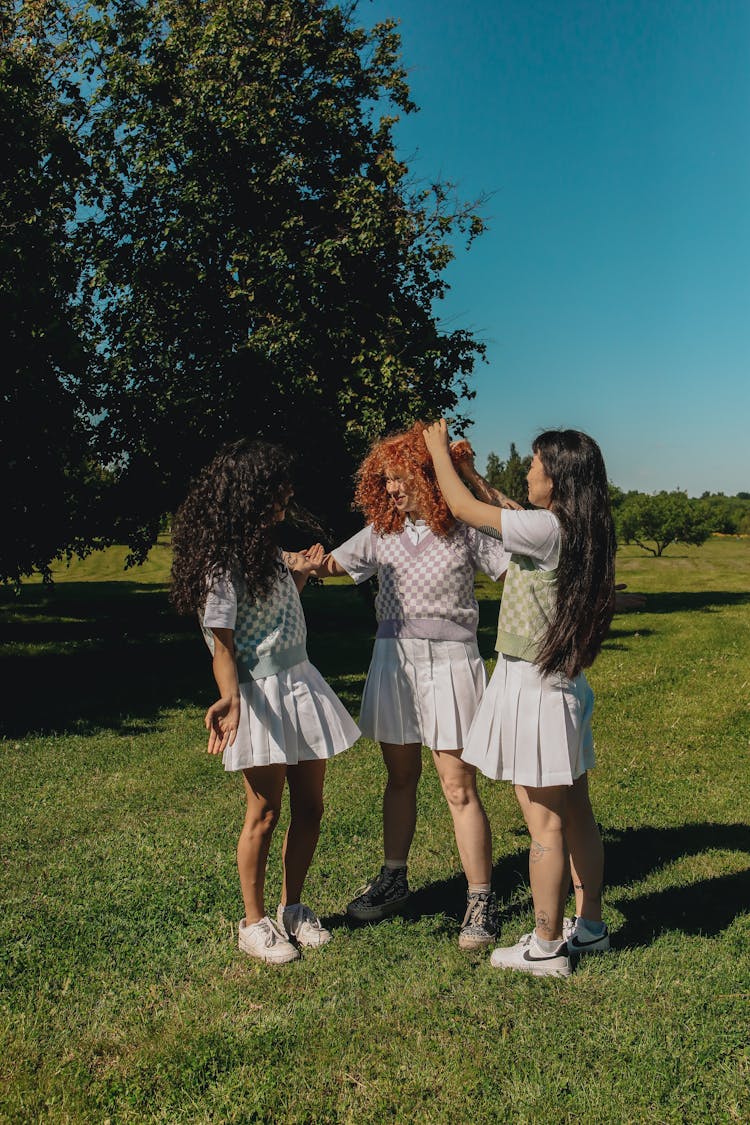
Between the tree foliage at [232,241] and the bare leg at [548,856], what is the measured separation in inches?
521

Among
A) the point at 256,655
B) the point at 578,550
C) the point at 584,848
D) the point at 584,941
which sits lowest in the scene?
the point at 584,941

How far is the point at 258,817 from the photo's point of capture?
13.6 feet

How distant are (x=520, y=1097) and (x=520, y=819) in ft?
11.6

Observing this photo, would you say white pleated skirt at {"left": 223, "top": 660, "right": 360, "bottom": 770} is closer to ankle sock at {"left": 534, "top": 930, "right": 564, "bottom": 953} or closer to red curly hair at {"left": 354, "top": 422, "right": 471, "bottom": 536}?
red curly hair at {"left": 354, "top": 422, "right": 471, "bottom": 536}

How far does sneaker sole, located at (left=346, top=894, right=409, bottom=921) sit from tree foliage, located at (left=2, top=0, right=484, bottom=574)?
41.6 feet

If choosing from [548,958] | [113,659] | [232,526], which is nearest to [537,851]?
[548,958]

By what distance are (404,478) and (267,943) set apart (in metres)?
2.27

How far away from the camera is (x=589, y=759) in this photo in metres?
4.16

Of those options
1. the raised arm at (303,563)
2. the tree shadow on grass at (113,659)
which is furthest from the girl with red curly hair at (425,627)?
the tree shadow on grass at (113,659)

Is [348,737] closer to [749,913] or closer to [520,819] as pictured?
[749,913]

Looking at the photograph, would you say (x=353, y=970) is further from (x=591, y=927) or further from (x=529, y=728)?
(x=529, y=728)

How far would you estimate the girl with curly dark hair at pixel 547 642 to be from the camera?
3791 mm

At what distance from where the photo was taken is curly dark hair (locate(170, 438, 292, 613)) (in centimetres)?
408

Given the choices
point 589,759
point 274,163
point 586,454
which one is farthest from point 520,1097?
point 274,163
